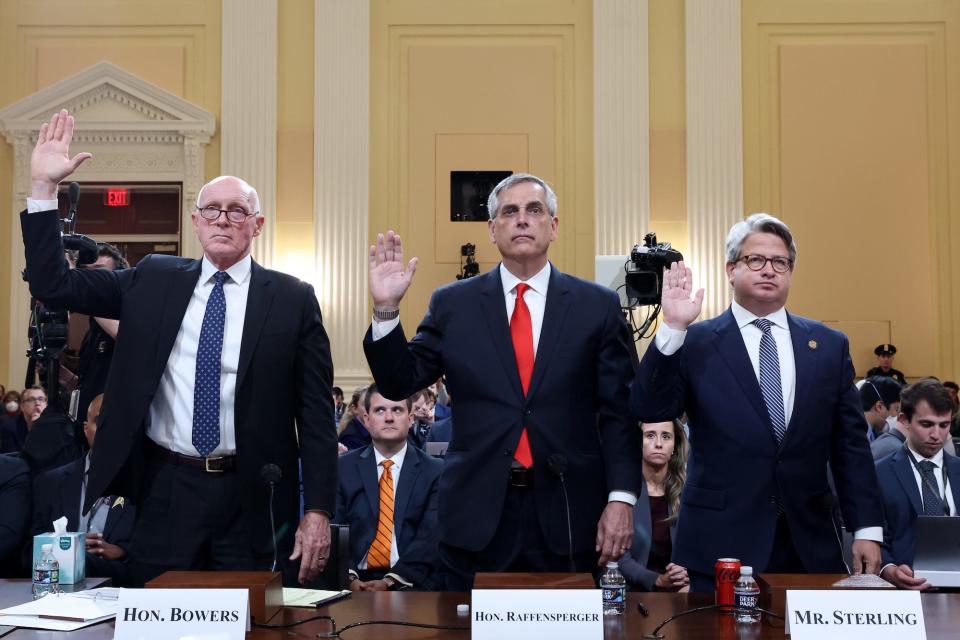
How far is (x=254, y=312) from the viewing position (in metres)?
2.77

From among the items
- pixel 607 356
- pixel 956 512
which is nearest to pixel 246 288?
pixel 607 356

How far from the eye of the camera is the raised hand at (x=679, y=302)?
2.51 metres

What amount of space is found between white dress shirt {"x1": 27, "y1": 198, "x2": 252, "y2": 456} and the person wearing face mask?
5696 mm

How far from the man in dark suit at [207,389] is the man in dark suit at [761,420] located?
890 mm

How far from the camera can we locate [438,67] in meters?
10.7

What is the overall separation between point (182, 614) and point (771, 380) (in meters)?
1.52

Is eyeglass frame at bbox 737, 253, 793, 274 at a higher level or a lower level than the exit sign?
lower

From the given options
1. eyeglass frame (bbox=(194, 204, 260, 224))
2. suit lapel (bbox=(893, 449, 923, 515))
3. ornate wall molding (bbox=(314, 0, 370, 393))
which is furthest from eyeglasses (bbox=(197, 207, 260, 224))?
ornate wall molding (bbox=(314, 0, 370, 393))

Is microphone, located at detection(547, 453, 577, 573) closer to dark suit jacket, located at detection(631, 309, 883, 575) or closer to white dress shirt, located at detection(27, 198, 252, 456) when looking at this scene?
dark suit jacket, located at detection(631, 309, 883, 575)

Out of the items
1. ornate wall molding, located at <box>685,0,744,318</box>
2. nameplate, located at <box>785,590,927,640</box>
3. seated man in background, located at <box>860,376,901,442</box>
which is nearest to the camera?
nameplate, located at <box>785,590,927,640</box>

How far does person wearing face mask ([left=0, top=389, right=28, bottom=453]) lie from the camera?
787 cm

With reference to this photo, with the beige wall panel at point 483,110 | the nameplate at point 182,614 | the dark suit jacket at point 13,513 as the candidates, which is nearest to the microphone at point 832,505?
the nameplate at point 182,614

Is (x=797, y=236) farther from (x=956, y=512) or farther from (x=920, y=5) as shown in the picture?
(x=956, y=512)

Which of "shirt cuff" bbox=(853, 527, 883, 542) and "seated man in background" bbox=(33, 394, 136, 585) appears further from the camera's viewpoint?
"seated man in background" bbox=(33, 394, 136, 585)
